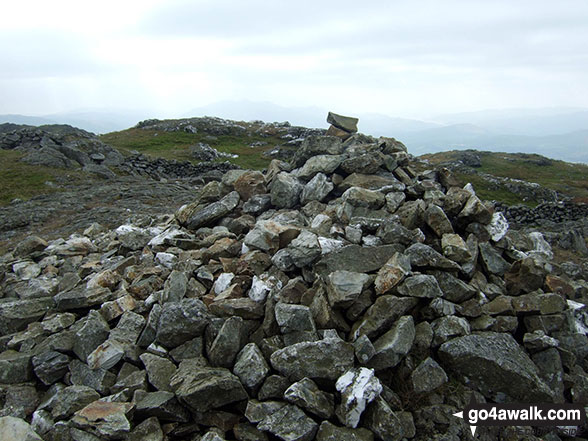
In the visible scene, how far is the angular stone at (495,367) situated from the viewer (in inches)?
271

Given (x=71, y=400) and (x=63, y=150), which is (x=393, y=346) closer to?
(x=71, y=400)

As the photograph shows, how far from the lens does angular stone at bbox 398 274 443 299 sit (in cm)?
767

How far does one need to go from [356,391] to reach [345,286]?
214 cm

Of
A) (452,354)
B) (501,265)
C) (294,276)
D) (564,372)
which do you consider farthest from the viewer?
(501,265)

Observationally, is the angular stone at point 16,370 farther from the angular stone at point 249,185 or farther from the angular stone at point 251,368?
A: the angular stone at point 249,185

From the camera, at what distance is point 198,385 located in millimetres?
6371

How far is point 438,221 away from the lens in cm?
972

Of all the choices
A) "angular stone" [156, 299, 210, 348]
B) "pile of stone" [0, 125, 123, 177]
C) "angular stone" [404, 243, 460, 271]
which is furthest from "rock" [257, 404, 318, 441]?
"pile of stone" [0, 125, 123, 177]

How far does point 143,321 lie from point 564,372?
9119mm

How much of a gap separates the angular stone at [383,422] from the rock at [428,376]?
0.85 meters

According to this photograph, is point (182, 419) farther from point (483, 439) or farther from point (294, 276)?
point (483, 439)

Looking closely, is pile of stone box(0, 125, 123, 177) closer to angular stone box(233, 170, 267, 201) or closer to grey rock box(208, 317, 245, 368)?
angular stone box(233, 170, 267, 201)

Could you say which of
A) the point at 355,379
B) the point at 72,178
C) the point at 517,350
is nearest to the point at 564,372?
the point at 517,350

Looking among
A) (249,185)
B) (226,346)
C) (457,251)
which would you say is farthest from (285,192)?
(226,346)
